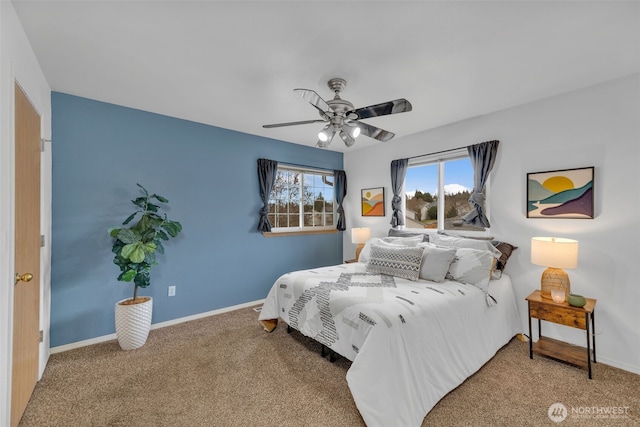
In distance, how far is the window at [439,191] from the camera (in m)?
3.57

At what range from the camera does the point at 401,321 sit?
1882 mm

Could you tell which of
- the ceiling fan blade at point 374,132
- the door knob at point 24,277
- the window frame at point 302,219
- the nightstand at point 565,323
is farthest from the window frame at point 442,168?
the door knob at point 24,277

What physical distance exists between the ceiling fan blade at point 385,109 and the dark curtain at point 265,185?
6.77 ft

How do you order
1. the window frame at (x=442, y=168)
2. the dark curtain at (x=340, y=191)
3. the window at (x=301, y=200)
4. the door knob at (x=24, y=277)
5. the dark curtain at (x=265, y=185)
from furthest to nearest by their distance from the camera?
1. the dark curtain at (x=340, y=191)
2. the window at (x=301, y=200)
3. the dark curtain at (x=265, y=185)
4. the window frame at (x=442, y=168)
5. the door knob at (x=24, y=277)

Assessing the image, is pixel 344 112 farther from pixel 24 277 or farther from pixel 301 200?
pixel 301 200

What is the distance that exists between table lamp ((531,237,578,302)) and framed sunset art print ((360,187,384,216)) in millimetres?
2312

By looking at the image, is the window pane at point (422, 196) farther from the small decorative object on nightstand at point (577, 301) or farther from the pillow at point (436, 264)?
the small decorative object on nightstand at point (577, 301)

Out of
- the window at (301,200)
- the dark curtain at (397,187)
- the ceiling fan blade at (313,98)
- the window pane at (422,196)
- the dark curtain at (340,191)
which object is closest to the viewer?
the ceiling fan blade at (313,98)

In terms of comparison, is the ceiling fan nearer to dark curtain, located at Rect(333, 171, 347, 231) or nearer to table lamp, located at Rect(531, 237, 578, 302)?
table lamp, located at Rect(531, 237, 578, 302)

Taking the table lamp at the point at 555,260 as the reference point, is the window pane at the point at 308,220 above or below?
above

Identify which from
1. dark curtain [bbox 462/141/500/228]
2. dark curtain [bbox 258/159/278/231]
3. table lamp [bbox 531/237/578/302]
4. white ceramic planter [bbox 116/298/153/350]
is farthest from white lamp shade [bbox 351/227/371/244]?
white ceramic planter [bbox 116/298/153/350]

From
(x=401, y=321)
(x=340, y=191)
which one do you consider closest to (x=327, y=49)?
(x=401, y=321)

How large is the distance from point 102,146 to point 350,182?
12.0 feet

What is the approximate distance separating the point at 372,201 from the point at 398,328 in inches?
121
